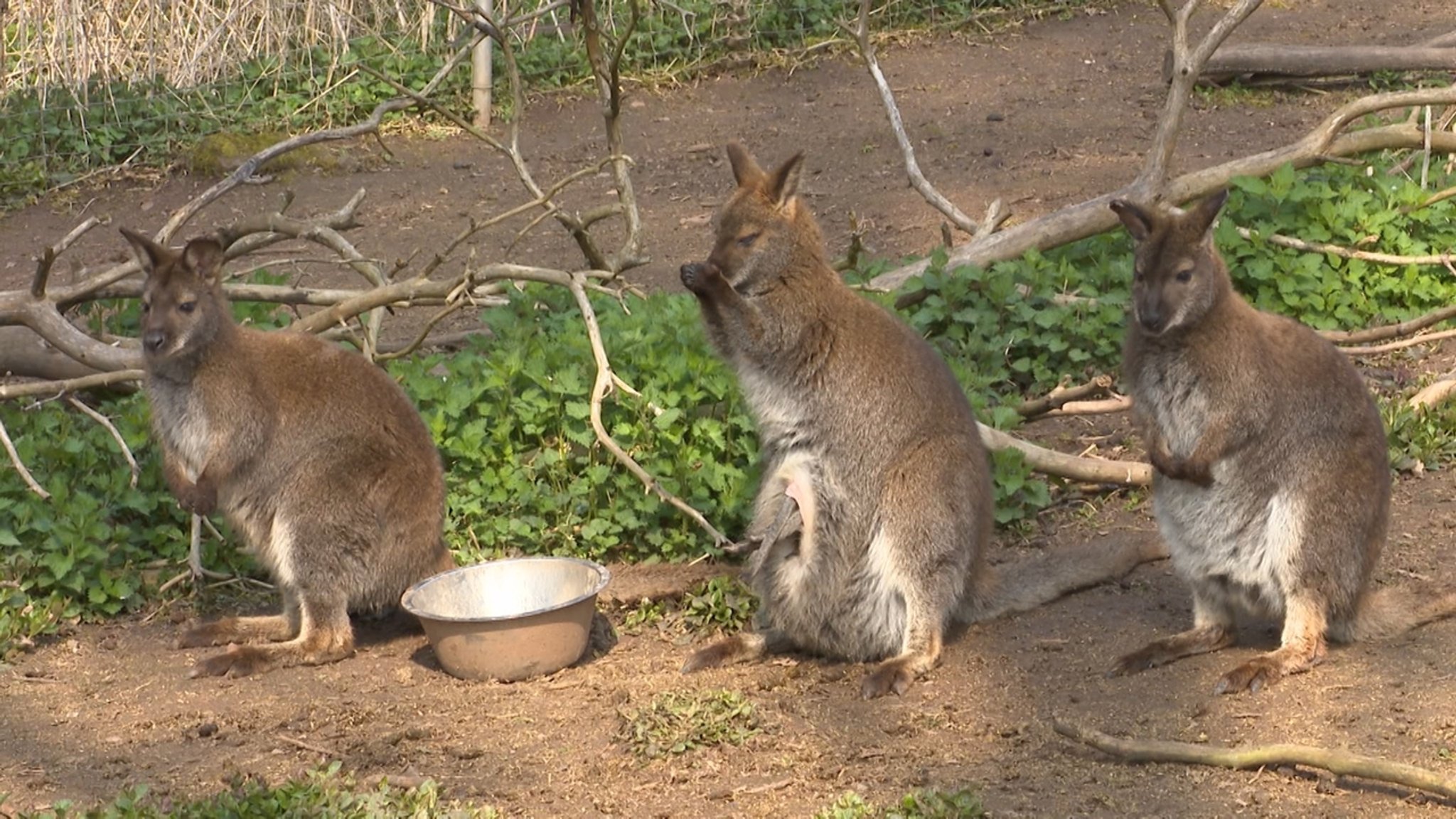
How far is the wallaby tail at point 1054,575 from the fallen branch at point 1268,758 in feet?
3.13

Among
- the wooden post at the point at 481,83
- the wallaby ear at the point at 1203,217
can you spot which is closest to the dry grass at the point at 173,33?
the wooden post at the point at 481,83

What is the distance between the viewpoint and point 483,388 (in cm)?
620

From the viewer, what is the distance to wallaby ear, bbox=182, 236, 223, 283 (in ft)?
18.2

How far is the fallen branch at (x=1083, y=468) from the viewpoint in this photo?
6363mm

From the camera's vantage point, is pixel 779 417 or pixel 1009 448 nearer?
pixel 779 417

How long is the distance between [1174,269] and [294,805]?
284 centimetres

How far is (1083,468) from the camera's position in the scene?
642cm

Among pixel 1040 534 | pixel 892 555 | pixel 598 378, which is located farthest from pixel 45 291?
pixel 1040 534

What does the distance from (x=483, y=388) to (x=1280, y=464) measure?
279cm

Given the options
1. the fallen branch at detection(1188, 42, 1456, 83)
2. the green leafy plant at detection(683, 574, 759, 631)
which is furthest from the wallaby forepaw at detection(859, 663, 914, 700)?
the fallen branch at detection(1188, 42, 1456, 83)

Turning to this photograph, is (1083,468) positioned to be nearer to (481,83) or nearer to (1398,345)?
(1398,345)

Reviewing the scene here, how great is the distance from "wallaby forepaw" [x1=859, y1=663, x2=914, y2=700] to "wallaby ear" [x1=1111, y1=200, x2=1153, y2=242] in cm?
148

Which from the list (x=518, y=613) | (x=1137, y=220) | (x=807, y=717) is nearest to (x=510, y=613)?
(x=518, y=613)

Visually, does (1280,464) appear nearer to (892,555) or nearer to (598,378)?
(892,555)
